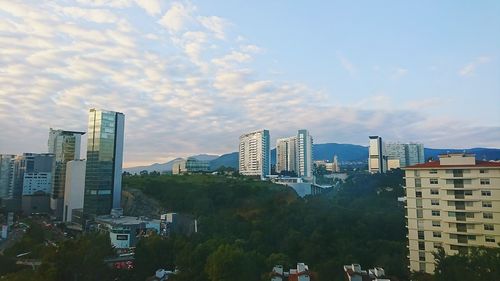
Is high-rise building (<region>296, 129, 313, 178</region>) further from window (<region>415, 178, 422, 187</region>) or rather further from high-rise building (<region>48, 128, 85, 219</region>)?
window (<region>415, 178, 422, 187</region>)

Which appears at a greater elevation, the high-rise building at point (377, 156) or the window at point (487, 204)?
the high-rise building at point (377, 156)

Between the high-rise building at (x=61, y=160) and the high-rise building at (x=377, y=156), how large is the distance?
47.5m

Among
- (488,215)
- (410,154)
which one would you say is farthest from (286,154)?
(488,215)

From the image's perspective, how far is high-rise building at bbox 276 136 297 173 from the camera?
222 feet

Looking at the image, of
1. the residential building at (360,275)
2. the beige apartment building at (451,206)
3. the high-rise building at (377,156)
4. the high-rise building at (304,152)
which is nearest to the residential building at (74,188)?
the residential building at (360,275)

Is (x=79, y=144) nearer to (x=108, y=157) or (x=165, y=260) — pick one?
(x=108, y=157)

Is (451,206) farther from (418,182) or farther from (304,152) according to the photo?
(304,152)

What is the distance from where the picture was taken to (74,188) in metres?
41.3

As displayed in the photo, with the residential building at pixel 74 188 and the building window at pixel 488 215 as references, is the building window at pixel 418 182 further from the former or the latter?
the residential building at pixel 74 188

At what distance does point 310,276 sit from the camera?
1670cm

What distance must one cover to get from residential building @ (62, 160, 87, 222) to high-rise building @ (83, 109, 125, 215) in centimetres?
265

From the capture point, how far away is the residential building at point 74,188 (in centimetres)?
4088

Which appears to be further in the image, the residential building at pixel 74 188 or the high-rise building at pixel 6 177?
the high-rise building at pixel 6 177

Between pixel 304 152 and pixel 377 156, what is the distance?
13.2 meters
